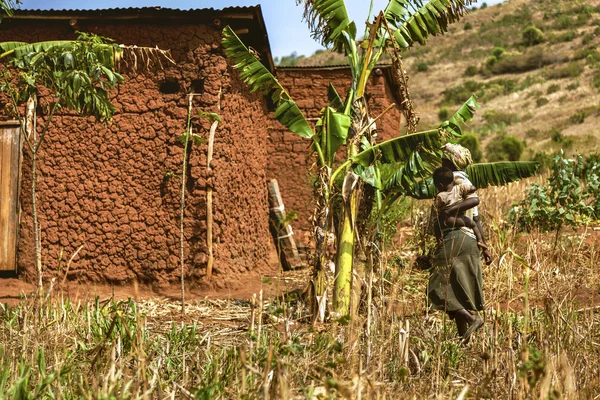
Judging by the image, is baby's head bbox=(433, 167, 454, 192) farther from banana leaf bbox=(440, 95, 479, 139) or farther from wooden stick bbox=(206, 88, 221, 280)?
wooden stick bbox=(206, 88, 221, 280)

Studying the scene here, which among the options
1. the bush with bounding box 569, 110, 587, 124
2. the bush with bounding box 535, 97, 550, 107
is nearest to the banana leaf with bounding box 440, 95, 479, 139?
the bush with bounding box 569, 110, 587, 124

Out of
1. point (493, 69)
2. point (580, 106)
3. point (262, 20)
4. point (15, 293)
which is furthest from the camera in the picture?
point (493, 69)

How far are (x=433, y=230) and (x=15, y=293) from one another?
505 cm

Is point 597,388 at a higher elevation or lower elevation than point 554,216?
lower

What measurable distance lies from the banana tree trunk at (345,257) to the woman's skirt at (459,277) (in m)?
1.42

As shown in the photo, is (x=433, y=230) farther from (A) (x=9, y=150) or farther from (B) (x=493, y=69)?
(B) (x=493, y=69)

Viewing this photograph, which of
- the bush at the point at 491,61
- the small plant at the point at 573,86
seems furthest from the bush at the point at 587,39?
the small plant at the point at 573,86

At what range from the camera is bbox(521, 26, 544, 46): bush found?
4450 cm

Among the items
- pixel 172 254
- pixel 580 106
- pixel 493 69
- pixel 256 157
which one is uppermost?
pixel 493 69

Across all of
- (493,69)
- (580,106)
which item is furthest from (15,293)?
(493,69)

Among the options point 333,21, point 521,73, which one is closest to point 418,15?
point 333,21

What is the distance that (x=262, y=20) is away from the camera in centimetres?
883

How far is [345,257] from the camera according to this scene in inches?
268

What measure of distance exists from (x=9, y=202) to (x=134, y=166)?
1.64 metres
